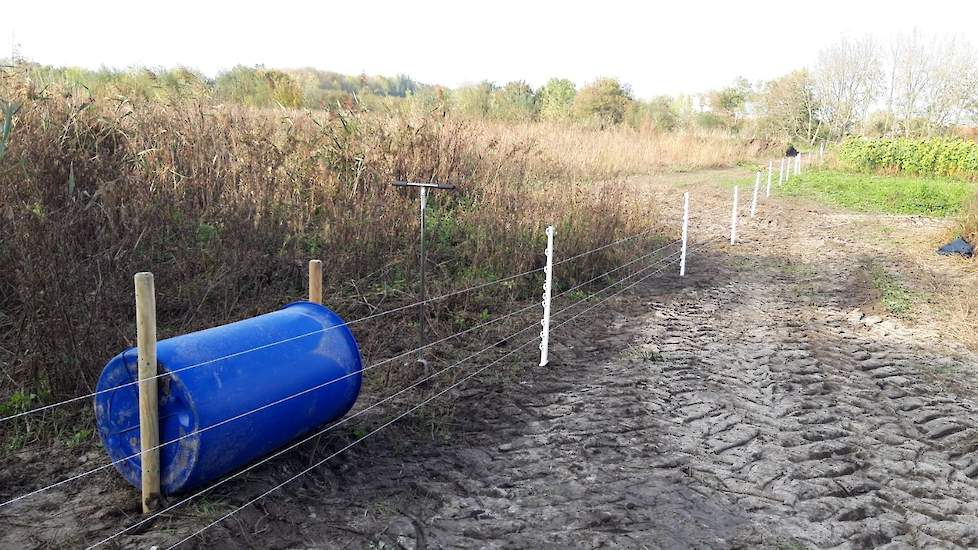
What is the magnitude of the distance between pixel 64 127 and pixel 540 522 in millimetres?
6053

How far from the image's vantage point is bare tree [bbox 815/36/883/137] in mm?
44656

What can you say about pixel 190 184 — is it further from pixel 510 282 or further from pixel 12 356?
pixel 510 282

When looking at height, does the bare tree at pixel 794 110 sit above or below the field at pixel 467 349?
above

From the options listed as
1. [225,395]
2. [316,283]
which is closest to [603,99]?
[316,283]

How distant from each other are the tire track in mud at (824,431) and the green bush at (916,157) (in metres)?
24.2

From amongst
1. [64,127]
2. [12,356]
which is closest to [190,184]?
[64,127]

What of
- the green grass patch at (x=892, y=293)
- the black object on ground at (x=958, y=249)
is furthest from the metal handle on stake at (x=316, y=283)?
the black object on ground at (x=958, y=249)

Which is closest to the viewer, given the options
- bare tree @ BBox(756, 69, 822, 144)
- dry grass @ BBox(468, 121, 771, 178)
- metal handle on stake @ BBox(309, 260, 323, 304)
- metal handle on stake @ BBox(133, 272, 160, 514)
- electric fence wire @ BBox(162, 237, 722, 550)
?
metal handle on stake @ BBox(133, 272, 160, 514)

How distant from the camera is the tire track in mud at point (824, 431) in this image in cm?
393

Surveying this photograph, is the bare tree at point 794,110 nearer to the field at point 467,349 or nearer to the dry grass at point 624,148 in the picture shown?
the dry grass at point 624,148

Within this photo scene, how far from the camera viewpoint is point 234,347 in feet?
12.5

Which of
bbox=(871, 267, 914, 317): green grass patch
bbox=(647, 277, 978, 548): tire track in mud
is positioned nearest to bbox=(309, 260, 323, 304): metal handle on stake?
bbox=(647, 277, 978, 548): tire track in mud

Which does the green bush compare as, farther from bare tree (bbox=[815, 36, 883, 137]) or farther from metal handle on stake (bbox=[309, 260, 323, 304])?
metal handle on stake (bbox=[309, 260, 323, 304])

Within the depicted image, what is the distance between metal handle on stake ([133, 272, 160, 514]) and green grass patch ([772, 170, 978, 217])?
19.0m
